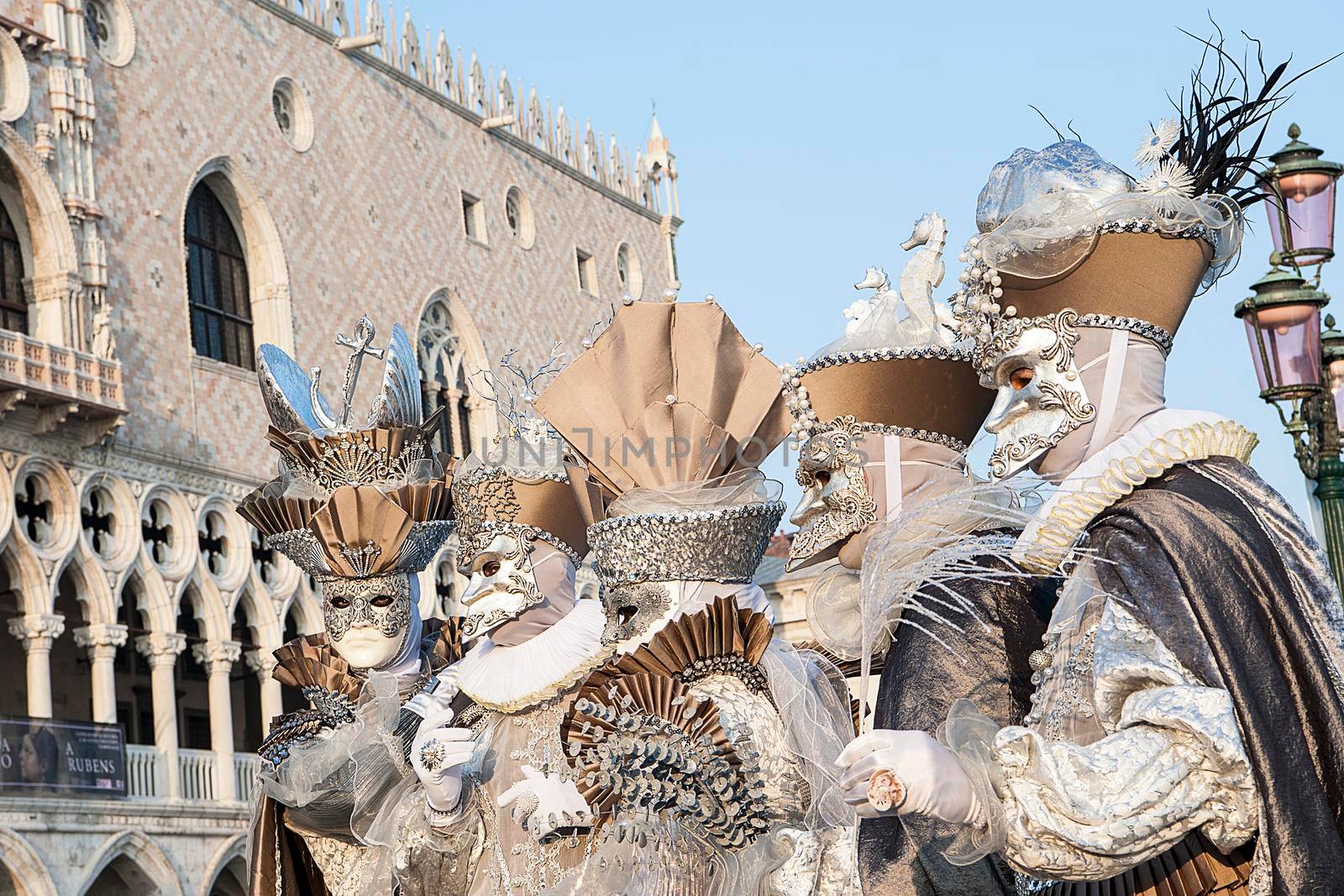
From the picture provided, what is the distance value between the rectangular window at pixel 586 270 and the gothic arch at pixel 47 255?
28.3 feet

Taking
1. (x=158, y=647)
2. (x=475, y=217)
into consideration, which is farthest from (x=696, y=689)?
(x=475, y=217)

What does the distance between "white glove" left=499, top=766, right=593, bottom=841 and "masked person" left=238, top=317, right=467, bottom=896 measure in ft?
2.25

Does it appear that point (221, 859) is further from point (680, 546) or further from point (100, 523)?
point (680, 546)

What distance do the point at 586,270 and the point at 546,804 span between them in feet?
62.0

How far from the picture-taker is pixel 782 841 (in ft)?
8.50

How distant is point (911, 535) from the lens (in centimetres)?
202

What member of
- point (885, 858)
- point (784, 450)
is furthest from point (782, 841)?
point (784, 450)

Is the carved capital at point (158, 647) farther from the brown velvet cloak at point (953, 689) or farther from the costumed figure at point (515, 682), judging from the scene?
the brown velvet cloak at point (953, 689)

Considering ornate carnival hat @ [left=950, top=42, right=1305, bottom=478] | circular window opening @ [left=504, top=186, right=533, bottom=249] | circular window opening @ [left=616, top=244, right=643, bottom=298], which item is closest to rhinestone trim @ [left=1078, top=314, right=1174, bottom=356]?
ornate carnival hat @ [left=950, top=42, right=1305, bottom=478]

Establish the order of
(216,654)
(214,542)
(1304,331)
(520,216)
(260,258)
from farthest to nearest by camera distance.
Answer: (520,216) < (260,258) < (214,542) < (216,654) < (1304,331)

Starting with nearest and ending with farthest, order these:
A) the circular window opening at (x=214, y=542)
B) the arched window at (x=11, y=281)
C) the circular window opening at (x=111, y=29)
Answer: the arched window at (x=11, y=281)
the circular window opening at (x=111, y=29)
the circular window opening at (x=214, y=542)

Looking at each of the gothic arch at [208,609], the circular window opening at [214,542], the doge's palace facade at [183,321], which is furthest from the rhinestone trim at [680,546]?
the circular window opening at [214,542]

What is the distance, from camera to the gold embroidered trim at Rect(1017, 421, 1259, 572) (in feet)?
6.21

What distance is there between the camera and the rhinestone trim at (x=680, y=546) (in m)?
2.78
